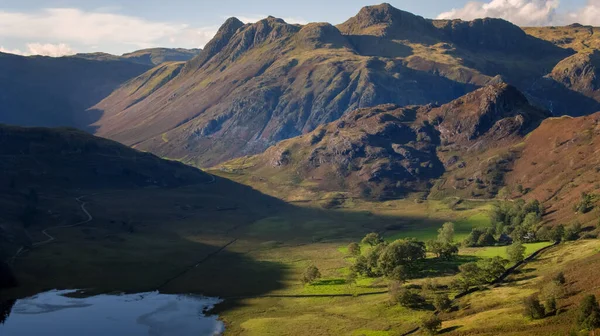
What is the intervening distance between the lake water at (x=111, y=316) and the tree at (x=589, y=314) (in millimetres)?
88116

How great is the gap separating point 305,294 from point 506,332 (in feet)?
274

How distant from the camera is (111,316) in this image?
175m

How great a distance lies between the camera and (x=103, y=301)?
19075 centimetres

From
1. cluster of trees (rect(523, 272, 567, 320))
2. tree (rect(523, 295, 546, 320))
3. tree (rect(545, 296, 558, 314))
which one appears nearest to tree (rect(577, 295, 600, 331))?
tree (rect(523, 295, 546, 320))

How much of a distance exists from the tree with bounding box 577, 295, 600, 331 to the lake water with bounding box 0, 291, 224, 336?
8812cm

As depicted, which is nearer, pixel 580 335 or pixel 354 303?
pixel 580 335

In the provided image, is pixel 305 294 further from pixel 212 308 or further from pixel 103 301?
pixel 103 301

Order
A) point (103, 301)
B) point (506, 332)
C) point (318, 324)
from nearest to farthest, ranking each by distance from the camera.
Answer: point (506, 332), point (318, 324), point (103, 301)

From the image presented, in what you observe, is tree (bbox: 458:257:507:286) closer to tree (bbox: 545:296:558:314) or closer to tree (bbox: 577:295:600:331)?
tree (bbox: 545:296:558:314)

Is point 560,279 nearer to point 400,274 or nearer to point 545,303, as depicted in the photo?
point 545,303

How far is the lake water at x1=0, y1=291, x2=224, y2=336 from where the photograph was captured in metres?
162

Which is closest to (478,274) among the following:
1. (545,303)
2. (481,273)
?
(481,273)

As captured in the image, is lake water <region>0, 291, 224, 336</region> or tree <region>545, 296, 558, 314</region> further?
lake water <region>0, 291, 224, 336</region>

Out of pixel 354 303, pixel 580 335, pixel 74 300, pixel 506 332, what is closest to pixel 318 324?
pixel 354 303
